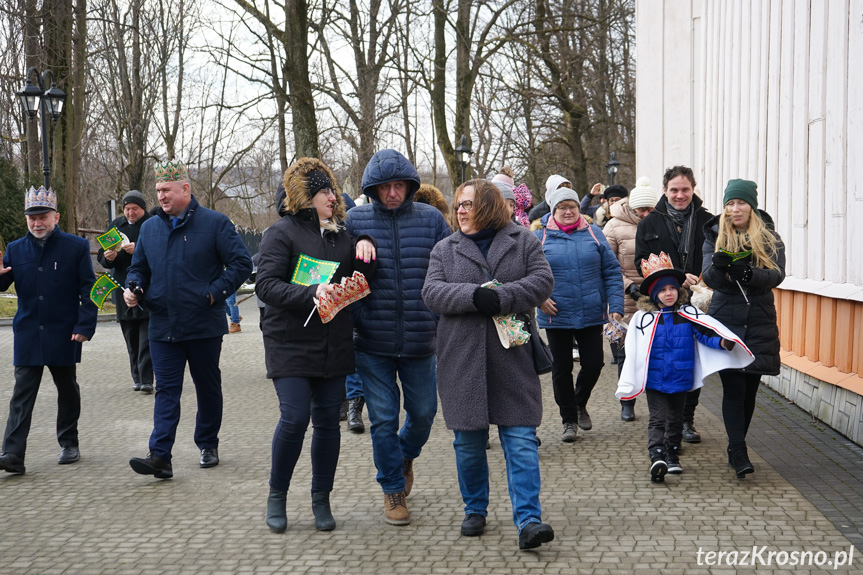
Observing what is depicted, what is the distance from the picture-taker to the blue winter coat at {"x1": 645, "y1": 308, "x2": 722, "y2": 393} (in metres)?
6.11

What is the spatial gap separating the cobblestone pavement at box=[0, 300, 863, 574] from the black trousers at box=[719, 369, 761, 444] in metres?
0.26

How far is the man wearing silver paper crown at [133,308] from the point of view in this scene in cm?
967

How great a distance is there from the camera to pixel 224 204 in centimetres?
5659

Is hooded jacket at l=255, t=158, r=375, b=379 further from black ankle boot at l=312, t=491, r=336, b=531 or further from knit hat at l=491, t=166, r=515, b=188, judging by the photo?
knit hat at l=491, t=166, r=515, b=188

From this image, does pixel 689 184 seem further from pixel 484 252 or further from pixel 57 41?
pixel 57 41

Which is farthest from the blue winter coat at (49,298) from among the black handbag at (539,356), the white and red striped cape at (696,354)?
the white and red striped cape at (696,354)

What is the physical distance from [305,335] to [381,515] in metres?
1.10

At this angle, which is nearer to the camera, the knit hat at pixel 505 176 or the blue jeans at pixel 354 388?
the blue jeans at pixel 354 388

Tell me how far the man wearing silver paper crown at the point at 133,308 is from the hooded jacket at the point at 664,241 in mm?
4870

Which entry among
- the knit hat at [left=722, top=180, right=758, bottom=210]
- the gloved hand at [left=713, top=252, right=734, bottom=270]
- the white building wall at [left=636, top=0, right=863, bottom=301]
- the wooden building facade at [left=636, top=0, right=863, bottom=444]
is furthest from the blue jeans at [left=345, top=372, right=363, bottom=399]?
the white building wall at [left=636, top=0, right=863, bottom=301]

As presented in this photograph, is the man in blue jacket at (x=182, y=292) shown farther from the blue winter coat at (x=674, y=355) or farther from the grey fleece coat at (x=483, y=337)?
the blue winter coat at (x=674, y=355)

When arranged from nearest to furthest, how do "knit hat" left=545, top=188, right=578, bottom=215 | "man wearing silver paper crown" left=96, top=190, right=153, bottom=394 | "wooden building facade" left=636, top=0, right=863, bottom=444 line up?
"knit hat" left=545, top=188, right=578, bottom=215
"wooden building facade" left=636, top=0, right=863, bottom=444
"man wearing silver paper crown" left=96, top=190, right=153, bottom=394

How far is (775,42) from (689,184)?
10.6ft

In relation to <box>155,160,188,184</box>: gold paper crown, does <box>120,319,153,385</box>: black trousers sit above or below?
below
